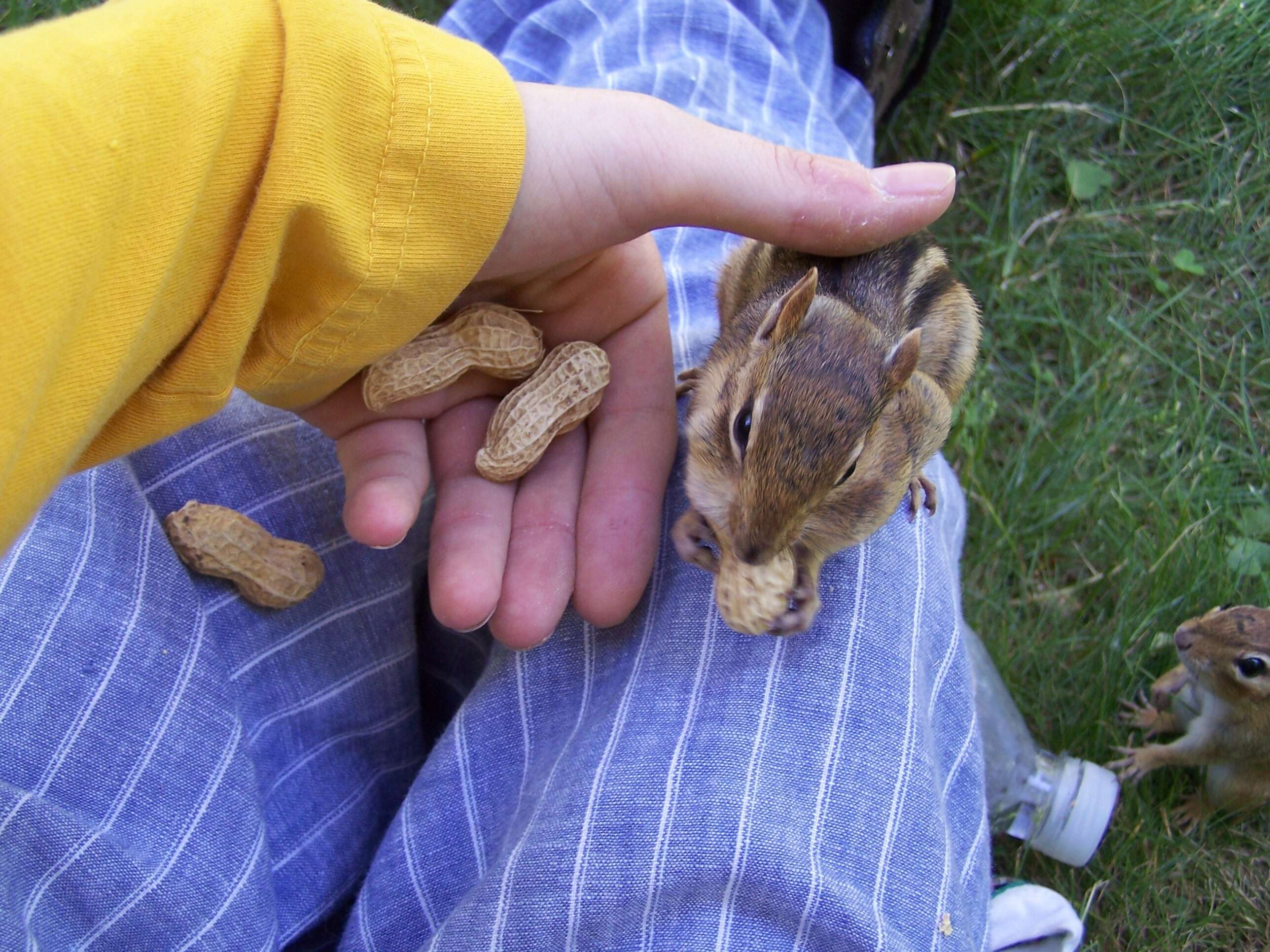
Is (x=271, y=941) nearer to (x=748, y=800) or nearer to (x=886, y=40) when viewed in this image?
(x=748, y=800)

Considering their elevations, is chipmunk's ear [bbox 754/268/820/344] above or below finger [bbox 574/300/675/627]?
above

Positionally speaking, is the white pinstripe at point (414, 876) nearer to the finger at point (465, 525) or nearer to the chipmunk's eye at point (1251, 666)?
the finger at point (465, 525)

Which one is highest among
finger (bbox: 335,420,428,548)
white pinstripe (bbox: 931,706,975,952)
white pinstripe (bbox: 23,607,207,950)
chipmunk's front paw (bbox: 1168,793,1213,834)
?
finger (bbox: 335,420,428,548)

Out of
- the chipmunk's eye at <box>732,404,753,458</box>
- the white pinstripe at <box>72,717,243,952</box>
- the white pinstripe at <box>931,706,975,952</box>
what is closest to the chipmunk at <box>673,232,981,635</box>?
the chipmunk's eye at <box>732,404,753,458</box>

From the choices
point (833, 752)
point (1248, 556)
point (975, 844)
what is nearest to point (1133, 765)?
point (1248, 556)

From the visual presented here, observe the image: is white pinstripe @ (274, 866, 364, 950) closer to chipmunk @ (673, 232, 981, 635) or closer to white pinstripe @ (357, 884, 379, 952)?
white pinstripe @ (357, 884, 379, 952)

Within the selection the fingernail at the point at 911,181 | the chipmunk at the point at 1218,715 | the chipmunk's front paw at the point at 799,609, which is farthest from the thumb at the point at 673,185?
the chipmunk at the point at 1218,715

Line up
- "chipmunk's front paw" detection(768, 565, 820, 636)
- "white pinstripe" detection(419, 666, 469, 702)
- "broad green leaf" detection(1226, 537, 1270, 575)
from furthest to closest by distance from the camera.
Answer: "broad green leaf" detection(1226, 537, 1270, 575)
"white pinstripe" detection(419, 666, 469, 702)
"chipmunk's front paw" detection(768, 565, 820, 636)
